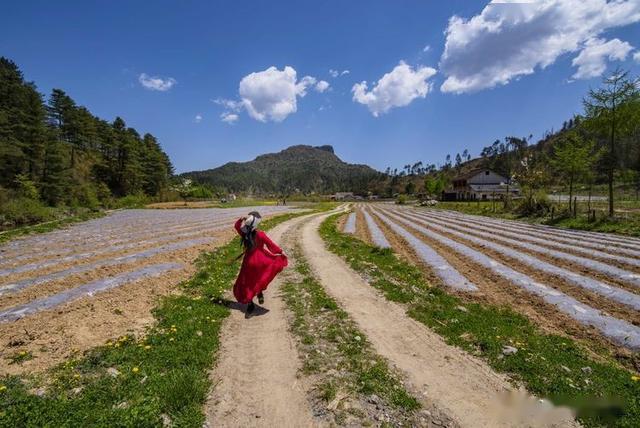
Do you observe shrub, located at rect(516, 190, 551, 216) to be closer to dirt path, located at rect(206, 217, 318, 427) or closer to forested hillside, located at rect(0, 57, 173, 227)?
dirt path, located at rect(206, 217, 318, 427)

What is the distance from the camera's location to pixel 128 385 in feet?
16.6

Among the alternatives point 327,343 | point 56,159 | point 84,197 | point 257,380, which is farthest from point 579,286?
point 84,197

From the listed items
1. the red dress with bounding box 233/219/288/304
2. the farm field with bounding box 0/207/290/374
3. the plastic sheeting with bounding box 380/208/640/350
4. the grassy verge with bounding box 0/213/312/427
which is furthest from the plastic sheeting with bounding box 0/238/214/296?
the plastic sheeting with bounding box 380/208/640/350

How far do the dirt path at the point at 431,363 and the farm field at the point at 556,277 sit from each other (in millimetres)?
2867

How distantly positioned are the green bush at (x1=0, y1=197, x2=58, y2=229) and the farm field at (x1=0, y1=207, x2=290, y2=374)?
14.4m

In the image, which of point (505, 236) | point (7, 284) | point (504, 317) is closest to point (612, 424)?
point (504, 317)

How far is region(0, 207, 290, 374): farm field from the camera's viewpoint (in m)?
6.49

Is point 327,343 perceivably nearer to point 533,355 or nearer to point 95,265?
point 533,355

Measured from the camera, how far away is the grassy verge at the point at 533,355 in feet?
15.4

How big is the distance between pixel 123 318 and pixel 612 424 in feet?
29.2

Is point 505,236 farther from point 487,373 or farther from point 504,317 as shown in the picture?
point 487,373

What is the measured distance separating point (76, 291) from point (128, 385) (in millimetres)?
6182

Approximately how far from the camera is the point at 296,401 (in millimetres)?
4883

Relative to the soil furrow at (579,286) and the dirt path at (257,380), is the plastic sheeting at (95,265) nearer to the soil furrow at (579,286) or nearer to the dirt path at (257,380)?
the dirt path at (257,380)
